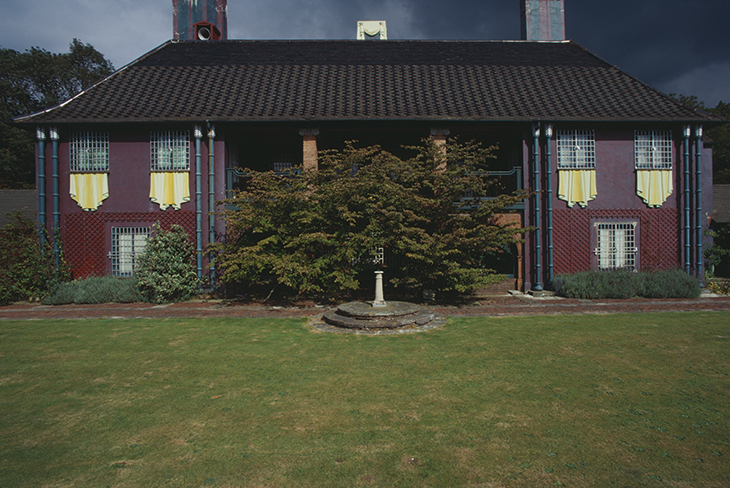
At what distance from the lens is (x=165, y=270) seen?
469 inches

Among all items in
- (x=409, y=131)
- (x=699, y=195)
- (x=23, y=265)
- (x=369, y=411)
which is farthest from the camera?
(x=409, y=131)

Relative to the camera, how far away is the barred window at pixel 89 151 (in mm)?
13180

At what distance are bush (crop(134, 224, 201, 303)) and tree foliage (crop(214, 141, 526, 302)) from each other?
1.94m

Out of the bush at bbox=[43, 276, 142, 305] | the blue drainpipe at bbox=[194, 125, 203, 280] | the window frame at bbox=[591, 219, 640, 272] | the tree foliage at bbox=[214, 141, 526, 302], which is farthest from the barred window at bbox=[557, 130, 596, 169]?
the bush at bbox=[43, 276, 142, 305]

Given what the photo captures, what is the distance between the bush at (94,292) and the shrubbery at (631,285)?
13036 millimetres

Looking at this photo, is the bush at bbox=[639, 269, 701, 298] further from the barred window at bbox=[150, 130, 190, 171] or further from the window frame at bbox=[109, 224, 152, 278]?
the window frame at bbox=[109, 224, 152, 278]

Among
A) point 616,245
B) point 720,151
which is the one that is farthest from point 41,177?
point 720,151

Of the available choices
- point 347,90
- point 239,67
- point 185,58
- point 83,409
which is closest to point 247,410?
point 83,409

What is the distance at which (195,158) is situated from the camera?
42.9ft

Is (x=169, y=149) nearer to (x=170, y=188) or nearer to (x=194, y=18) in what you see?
(x=170, y=188)

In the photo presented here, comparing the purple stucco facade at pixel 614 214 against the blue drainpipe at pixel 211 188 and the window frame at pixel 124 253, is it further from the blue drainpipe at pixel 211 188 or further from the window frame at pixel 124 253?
the window frame at pixel 124 253

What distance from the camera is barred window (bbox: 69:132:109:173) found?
13.2 meters

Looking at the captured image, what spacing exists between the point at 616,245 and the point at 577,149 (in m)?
3.40

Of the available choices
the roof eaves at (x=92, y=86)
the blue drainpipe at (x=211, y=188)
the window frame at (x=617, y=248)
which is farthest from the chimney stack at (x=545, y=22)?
the roof eaves at (x=92, y=86)
